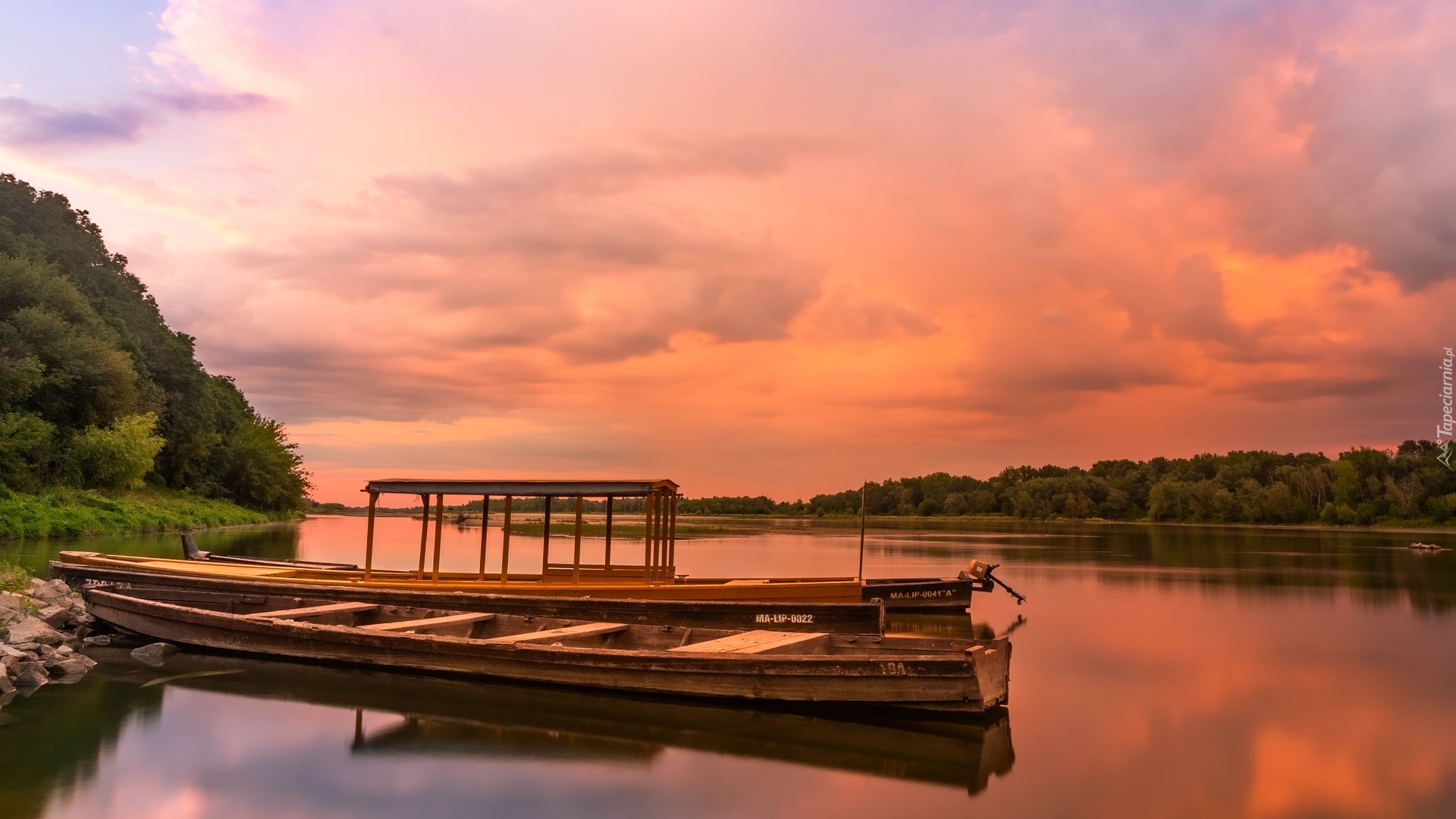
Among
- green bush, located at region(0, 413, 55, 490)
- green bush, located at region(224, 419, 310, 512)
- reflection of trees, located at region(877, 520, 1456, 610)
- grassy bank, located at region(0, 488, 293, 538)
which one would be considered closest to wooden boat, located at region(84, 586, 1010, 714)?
reflection of trees, located at region(877, 520, 1456, 610)

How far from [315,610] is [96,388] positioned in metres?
37.9

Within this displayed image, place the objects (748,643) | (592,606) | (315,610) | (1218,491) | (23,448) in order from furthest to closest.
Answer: (1218,491) < (23,448) < (592,606) < (315,610) < (748,643)

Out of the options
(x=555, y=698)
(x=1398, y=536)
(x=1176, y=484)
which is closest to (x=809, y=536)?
(x=1398, y=536)

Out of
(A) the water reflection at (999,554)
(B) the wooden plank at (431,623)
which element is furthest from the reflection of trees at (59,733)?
(A) the water reflection at (999,554)

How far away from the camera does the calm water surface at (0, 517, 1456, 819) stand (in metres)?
8.99

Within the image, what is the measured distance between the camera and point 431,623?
A: 46.8 feet

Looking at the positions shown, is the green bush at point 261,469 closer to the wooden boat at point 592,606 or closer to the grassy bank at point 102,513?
the grassy bank at point 102,513

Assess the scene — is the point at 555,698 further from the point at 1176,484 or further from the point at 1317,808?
the point at 1176,484

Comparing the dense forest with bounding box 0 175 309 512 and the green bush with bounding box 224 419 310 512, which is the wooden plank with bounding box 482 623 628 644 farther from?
the green bush with bounding box 224 419 310 512

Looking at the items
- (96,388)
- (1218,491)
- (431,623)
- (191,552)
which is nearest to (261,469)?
(96,388)

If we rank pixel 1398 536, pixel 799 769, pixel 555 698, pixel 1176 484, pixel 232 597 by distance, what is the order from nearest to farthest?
1. pixel 799 769
2. pixel 555 698
3. pixel 232 597
4. pixel 1398 536
5. pixel 1176 484

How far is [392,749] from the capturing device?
1032cm

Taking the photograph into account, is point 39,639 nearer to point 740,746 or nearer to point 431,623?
point 431,623

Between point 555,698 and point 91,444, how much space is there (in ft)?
133
